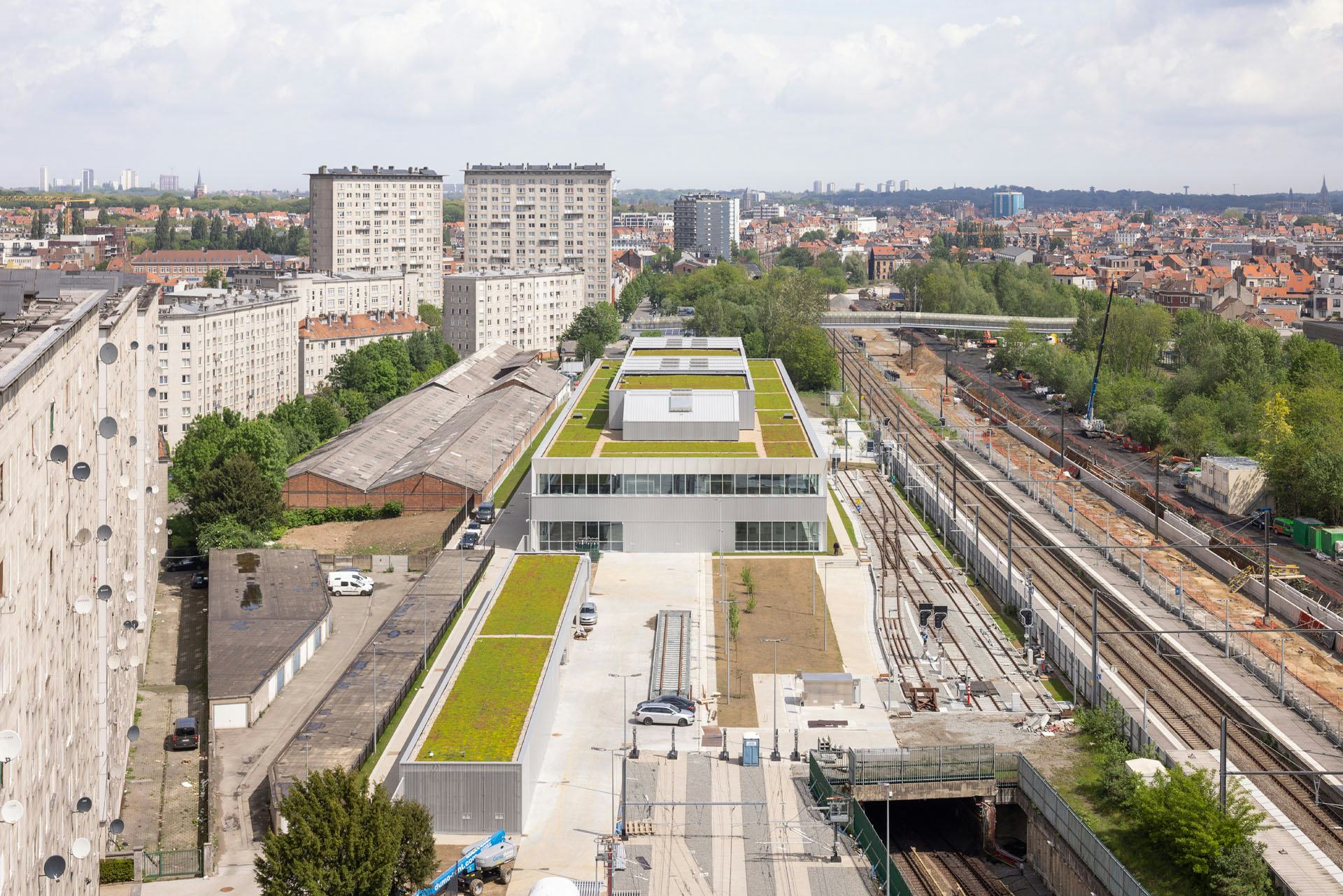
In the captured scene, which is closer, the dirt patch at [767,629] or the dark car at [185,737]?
the dark car at [185,737]

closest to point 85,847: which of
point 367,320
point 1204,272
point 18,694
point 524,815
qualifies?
point 18,694

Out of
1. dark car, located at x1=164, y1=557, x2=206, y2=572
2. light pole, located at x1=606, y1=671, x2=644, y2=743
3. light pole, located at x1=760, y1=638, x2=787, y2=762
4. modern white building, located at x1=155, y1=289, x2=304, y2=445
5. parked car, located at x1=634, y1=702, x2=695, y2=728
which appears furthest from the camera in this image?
modern white building, located at x1=155, y1=289, x2=304, y2=445

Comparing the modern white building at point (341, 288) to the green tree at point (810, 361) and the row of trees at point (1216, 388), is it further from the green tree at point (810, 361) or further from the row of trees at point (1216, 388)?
the row of trees at point (1216, 388)

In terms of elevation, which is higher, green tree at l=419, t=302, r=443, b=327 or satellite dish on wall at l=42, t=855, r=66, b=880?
green tree at l=419, t=302, r=443, b=327

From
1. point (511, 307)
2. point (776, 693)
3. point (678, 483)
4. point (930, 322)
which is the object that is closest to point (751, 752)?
point (776, 693)

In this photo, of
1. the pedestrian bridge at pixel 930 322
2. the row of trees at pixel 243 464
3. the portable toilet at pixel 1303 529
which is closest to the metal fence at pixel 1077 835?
the portable toilet at pixel 1303 529

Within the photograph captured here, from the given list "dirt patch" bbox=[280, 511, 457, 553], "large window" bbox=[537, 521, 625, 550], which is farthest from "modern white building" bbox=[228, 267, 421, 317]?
"large window" bbox=[537, 521, 625, 550]

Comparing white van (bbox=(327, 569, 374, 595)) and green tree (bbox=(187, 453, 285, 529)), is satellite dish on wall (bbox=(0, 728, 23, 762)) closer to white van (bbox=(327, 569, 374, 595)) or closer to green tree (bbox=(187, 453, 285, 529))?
white van (bbox=(327, 569, 374, 595))
